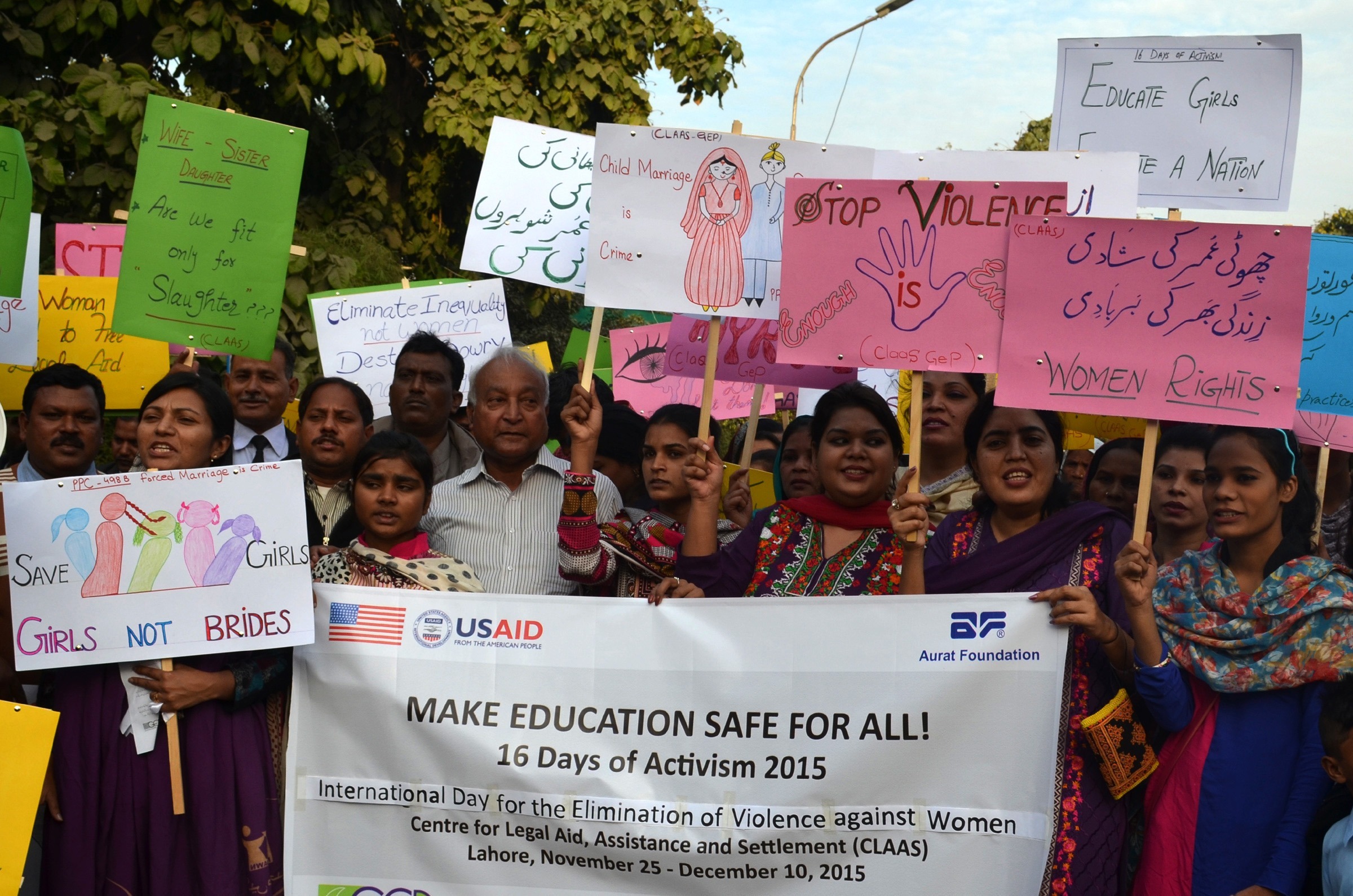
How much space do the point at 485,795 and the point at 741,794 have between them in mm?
784

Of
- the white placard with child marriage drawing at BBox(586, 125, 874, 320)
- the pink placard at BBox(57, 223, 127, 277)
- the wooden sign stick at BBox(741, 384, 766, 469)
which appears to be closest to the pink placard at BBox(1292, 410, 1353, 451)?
the white placard with child marriage drawing at BBox(586, 125, 874, 320)

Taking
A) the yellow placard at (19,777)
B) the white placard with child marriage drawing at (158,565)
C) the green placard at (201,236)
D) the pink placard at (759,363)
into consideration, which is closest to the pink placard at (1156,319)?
the pink placard at (759,363)

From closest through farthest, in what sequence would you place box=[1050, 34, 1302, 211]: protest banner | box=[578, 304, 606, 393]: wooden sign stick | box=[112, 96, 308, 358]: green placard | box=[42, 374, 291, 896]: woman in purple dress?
box=[42, 374, 291, 896]: woman in purple dress, box=[578, 304, 606, 393]: wooden sign stick, box=[1050, 34, 1302, 211]: protest banner, box=[112, 96, 308, 358]: green placard

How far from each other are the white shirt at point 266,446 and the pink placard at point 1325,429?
428 centimetres

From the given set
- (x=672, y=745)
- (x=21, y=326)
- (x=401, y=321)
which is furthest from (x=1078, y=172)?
(x=21, y=326)

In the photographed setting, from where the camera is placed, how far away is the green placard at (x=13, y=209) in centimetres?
494

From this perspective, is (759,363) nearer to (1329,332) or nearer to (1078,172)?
(1078,172)

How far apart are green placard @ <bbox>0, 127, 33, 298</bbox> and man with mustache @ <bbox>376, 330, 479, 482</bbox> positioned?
5.03 feet

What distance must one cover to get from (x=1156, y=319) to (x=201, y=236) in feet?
12.6

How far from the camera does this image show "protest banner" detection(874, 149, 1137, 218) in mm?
4863

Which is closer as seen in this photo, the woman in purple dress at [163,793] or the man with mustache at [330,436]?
the woman in purple dress at [163,793]

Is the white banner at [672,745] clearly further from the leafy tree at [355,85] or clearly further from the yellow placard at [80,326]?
the leafy tree at [355,85]

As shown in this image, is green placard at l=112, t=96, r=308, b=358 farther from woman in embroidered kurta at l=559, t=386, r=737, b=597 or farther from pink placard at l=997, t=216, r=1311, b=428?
pink placard at l=997, t=216, r=1311, b=428

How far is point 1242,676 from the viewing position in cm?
350
